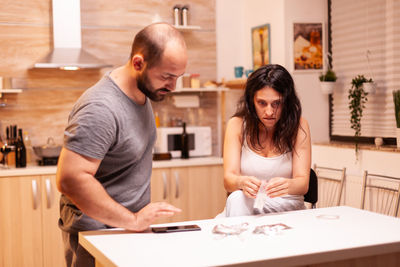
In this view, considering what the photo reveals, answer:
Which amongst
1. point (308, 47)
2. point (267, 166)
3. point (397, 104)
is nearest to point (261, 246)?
point (267, 166)

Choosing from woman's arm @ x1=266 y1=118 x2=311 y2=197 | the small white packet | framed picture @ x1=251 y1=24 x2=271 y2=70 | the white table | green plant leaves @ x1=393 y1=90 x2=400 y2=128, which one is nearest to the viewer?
the white table

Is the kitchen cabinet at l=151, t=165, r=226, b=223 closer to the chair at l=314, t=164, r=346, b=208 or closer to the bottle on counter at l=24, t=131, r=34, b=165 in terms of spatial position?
the chair at l=314, t=164, r=346, b=208

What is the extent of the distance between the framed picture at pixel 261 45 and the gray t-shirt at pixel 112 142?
112 inches

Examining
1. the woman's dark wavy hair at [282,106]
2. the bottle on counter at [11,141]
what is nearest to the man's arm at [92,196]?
the woman's dark wavy hair at [282,106]

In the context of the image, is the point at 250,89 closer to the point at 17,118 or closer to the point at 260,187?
the point at 260,187

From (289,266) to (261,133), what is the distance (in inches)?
47.7

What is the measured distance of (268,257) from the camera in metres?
1.54

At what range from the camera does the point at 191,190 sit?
4426 millimetres

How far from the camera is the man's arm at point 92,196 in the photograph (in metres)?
1.66

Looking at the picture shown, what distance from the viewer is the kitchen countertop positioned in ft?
12.7

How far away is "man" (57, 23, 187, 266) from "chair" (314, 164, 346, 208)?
2.40m

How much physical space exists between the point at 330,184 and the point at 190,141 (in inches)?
50.9

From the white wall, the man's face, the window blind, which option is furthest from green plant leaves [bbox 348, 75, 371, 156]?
the man's face

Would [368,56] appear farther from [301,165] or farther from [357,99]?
[301,165]
